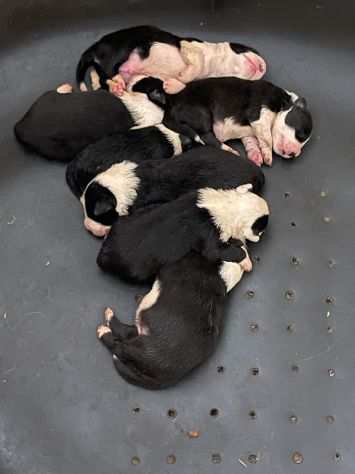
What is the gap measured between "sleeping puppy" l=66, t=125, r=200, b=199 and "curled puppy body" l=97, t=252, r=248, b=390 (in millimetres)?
328

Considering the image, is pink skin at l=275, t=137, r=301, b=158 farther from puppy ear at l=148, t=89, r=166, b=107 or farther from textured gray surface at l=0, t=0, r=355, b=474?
puppy ear at l=148, t=89, r=166, b=107

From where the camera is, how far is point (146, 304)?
1.65m

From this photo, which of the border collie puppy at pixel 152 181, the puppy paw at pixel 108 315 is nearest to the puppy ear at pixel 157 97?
the border collie puppy at pixel 152 181

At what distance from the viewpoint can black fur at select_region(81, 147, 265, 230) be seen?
1.71 metres

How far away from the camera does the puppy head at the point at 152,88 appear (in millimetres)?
1904

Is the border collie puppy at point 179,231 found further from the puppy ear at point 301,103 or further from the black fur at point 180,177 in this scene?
the puppy ear at point 301,103

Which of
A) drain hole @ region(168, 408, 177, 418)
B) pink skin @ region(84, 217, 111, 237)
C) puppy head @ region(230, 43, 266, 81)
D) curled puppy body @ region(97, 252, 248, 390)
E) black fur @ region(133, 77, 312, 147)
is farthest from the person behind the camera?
puppy head @ region(230, 43, 266, 81)

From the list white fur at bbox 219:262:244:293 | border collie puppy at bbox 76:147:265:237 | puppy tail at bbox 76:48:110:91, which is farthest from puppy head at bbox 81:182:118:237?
puppy tail at bbox 76:48:110:91

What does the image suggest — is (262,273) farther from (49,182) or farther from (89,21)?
(89,21)

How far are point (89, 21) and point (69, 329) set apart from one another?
3.32ft

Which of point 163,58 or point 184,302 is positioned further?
point 163,58

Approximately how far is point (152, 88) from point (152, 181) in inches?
14.0

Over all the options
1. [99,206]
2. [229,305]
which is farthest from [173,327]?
[99,206]

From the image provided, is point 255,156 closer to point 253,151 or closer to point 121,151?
point 253,151
